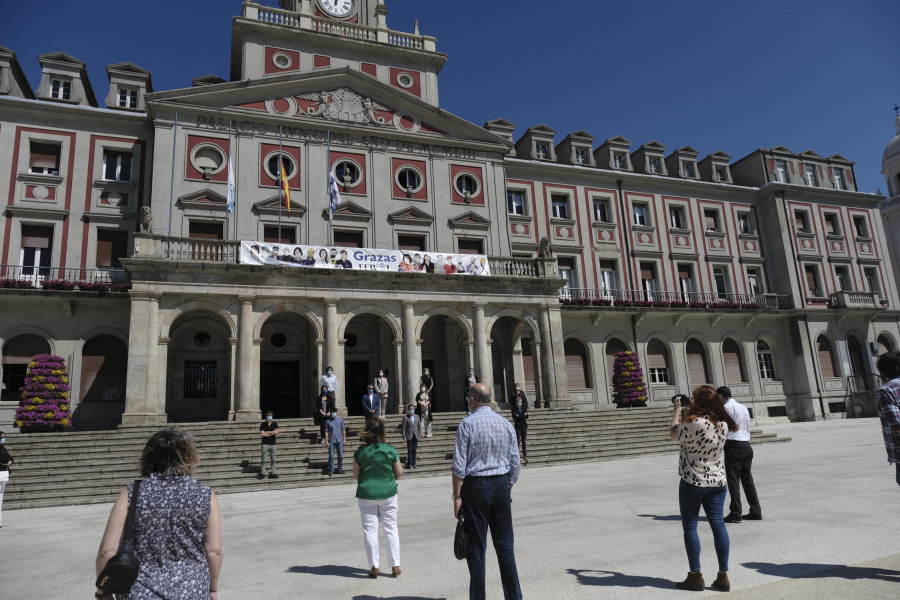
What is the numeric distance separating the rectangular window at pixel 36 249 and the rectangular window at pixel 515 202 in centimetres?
2018

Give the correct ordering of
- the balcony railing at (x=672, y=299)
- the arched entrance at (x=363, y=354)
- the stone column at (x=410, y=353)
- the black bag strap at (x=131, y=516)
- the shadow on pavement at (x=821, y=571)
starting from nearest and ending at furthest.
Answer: the black bag strap at (x=131, y=516) < the shadow on pavement at (x=821, y=571) < the stone column at (x=410, y=353) < the arched entrance at (x=363, y=354) < the balcony railing at (x=672, y=299)

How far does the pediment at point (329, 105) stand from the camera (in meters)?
23.8

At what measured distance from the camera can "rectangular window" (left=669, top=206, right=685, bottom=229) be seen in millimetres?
34031

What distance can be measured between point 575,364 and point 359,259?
13.1 m

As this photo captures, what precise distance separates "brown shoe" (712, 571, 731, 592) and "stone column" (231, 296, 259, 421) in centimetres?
1675

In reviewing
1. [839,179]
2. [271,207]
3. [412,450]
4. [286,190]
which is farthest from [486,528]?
[839,179]

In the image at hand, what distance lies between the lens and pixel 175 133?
2323 cm

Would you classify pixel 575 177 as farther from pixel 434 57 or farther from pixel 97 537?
pixel 97 537

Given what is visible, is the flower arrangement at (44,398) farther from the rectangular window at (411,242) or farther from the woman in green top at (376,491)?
the woman in green top at (376,491)

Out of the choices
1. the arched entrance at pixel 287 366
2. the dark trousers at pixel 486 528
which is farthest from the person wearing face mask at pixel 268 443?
the dark trousers at pixel 486 528

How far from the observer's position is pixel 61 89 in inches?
976

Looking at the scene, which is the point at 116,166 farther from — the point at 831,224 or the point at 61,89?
the point at 831,224

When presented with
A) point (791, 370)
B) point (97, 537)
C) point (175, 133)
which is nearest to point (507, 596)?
point (97, 537)

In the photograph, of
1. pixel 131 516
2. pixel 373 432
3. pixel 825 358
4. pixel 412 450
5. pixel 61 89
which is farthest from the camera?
pixel 825 358
